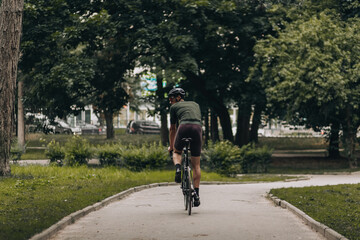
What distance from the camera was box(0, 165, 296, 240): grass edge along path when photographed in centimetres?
892

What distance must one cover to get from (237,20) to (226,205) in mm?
17948

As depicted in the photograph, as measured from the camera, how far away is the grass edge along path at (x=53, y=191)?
8922 millimetres

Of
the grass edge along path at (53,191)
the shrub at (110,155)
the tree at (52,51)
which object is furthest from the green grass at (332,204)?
the tree at (52,51)

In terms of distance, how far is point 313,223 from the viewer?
9148 millimetres

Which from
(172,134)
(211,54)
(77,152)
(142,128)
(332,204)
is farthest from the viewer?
(142,128)

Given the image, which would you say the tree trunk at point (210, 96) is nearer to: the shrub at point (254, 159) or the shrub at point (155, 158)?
the shrub at point (254, 159)

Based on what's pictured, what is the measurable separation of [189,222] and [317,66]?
1760cm

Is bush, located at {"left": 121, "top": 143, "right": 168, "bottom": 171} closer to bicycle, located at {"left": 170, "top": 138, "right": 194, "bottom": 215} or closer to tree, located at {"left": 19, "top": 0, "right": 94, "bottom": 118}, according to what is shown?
tree, located at {"left": 19, "top": 0, "right": 94, "bottom": 118}

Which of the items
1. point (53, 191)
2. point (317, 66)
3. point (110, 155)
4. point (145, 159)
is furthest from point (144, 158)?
point (317, 66)

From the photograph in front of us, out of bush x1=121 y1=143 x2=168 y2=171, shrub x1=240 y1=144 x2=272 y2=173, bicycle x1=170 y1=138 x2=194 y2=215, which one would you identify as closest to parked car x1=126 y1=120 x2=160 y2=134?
shrub x1=240 y1=144 x2=272 y2=173

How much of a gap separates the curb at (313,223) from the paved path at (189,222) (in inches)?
3.9

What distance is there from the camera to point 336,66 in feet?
84.3

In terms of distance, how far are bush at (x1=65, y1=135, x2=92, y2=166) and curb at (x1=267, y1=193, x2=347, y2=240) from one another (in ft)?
38.3

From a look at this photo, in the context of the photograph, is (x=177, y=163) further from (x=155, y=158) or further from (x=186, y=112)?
(x=155, y=158)
